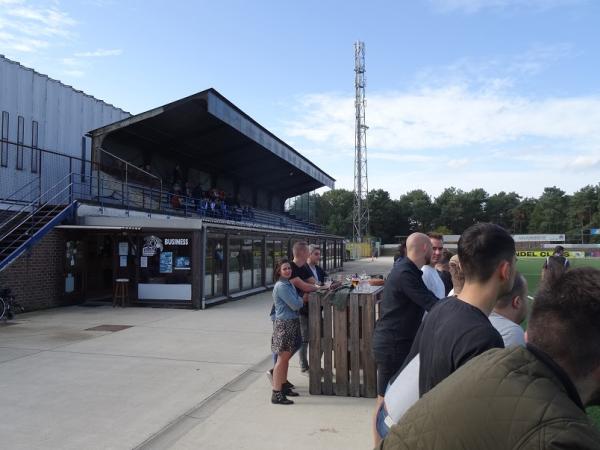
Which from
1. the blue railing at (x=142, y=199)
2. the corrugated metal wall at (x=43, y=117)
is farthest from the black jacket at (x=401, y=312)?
the corrugated metal wall at (x=43, y=117)

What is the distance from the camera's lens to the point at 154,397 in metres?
6.04

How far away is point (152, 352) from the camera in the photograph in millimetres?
8500

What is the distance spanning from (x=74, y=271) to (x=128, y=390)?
9997mm

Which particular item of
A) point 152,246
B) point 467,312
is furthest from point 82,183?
point 467,312

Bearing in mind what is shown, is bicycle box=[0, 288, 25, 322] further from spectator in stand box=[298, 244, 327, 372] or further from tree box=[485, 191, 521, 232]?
tree box=[485, 191, 521, 232]

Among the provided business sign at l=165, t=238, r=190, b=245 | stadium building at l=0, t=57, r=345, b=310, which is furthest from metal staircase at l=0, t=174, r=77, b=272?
business sign at l=165, t=238, r=190, b=245

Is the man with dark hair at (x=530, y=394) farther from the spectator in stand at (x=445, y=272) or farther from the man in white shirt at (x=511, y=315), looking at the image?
the spectator in stand at (x=445, y=272)

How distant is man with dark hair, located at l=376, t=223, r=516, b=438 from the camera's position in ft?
6.35

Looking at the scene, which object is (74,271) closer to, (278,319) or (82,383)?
(82,383)

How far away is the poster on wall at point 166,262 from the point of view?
48.6ft

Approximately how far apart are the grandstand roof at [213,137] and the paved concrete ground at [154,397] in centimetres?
1141

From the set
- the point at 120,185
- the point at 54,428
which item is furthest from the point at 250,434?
the point at 120,185

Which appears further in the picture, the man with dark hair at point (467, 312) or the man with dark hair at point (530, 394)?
the man with dark hair at point (467, 312)

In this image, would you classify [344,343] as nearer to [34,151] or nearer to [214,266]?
[214,266]
